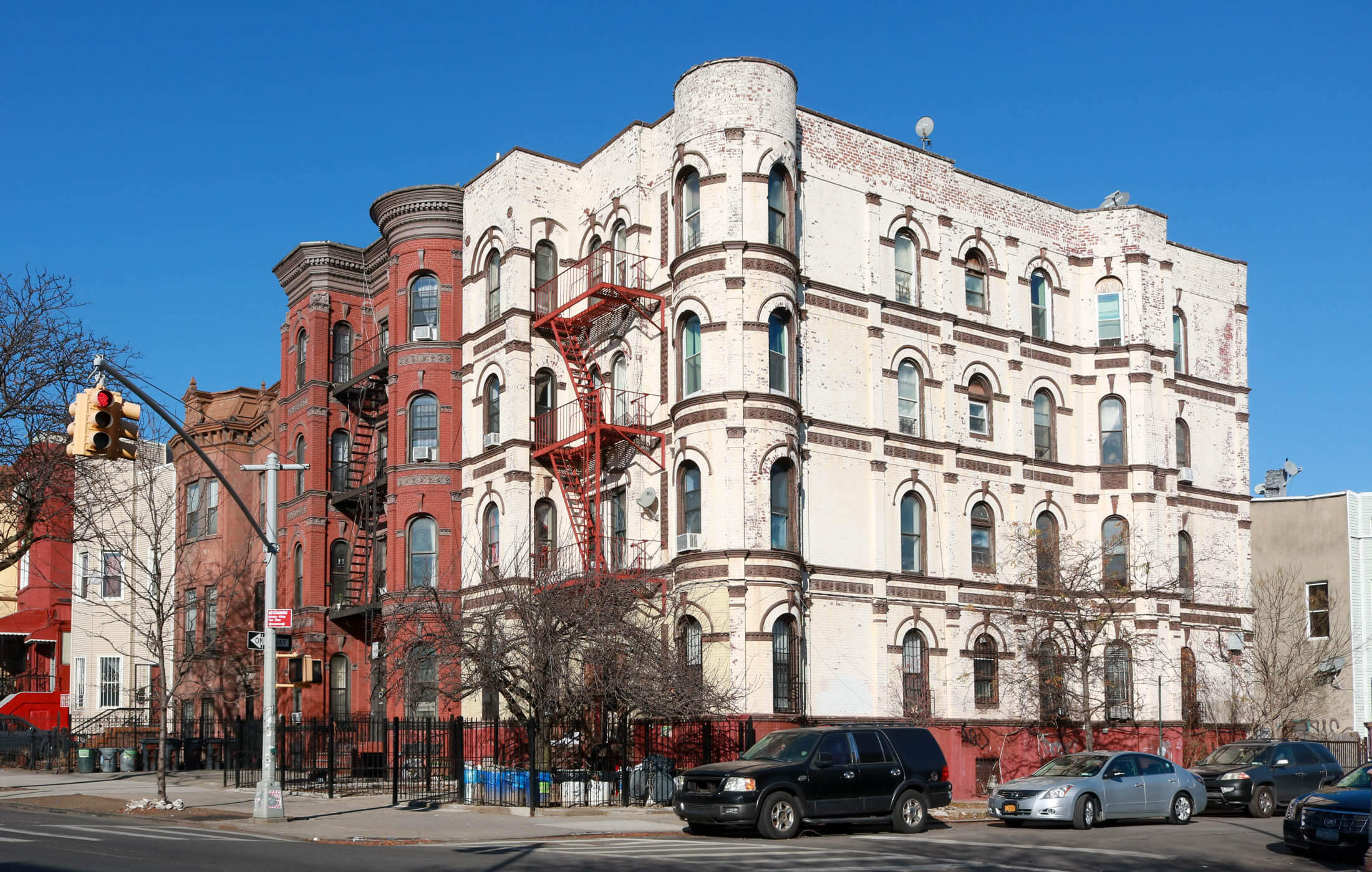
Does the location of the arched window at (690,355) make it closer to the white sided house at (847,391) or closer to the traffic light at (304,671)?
the white sided house at (847,391)

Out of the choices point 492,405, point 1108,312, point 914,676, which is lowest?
point 914,676

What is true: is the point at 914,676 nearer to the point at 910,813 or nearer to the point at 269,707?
the point at 910,813

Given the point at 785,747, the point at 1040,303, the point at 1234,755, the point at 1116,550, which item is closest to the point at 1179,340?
the point at 1040,303

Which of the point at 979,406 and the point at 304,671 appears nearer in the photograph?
the point at 304,671

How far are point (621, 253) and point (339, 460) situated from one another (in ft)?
49.4

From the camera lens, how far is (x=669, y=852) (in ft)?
64.0

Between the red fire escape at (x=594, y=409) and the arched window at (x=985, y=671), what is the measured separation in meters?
9.53

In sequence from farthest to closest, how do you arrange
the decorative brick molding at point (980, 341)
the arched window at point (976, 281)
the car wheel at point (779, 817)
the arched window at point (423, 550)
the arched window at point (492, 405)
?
the arched window at point (423, 550), the arched window at point (492, 405), the arched window at point (976, 281), the decorative brick molding at point (980, 341), the car wheel at point (779, 817)

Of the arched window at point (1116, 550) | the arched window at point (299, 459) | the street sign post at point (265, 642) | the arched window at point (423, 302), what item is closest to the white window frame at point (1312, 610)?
the arched window at point (1116, 550)

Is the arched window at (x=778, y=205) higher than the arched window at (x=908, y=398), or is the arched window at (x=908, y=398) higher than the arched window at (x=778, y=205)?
the arched window at (x=778, y=205)

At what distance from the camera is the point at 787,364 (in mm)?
34438

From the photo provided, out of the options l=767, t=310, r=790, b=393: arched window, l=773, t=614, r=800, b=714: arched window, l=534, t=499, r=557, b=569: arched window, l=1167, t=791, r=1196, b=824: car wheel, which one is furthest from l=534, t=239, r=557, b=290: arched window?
l=1167, t=791, r=1196, b=824: car wheel

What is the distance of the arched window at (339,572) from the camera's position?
152ft

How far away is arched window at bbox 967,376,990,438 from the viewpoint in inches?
1561
